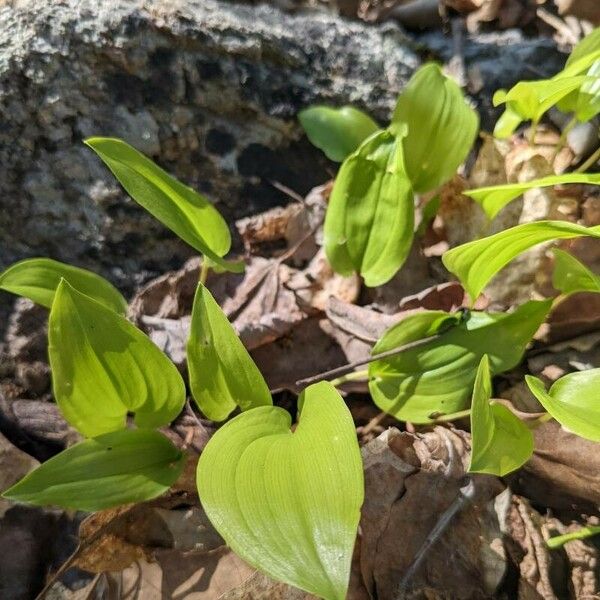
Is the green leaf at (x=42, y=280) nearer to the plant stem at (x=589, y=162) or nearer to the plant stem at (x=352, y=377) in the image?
the plant stem at (x=352, y=377)

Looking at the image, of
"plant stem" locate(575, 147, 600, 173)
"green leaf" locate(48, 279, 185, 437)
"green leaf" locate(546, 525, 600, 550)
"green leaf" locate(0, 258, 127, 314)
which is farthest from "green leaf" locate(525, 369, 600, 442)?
"green leaf" locate(0, 258, 127, 314)

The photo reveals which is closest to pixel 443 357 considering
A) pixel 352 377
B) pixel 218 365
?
pixel 352 377

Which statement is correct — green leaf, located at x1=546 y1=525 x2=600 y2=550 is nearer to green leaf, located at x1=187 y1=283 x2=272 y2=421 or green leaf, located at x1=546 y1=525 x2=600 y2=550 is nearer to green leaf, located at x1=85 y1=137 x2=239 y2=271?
green leaf, located at x1=187 y1=283 x2=272 y2=421

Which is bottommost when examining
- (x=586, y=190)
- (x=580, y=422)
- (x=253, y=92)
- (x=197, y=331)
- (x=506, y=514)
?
(x=506, y=514)

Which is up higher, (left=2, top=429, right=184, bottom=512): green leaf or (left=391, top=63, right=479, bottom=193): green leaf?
(left=391, top=63, right=479, bottom=193): green leaf

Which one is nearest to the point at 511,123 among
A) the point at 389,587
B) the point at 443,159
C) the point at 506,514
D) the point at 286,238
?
the point at 443,159

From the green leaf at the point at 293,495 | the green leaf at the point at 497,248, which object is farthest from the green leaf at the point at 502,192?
the green leaf at the point at 293,495

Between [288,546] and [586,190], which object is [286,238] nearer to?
[586,190]
